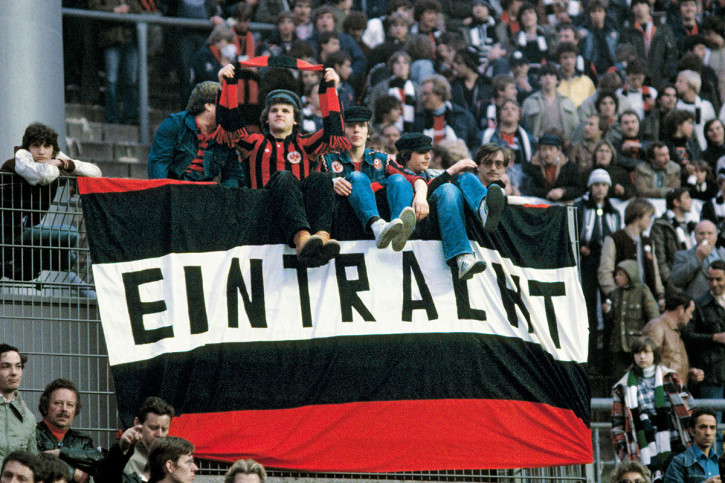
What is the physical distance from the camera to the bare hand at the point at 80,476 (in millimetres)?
7938

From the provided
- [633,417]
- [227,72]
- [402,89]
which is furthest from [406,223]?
[402,89]

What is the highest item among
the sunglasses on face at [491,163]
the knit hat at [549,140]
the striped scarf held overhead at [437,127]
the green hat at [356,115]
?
the striped scarf held overhead at [437,127]

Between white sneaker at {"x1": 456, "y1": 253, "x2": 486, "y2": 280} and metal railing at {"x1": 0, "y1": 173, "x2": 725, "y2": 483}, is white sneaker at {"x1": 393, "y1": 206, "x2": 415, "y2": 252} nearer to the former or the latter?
white sneaker at {"x1": 456, "y1": 253, "x2": 486, "y2": 280}

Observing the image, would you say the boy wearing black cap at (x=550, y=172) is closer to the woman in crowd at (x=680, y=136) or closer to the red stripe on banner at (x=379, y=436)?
the woman in crowd at (x=680, y=136)

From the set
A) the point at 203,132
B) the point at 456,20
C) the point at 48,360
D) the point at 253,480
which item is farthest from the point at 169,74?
the point at 253,480

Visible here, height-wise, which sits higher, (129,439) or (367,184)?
(367,184)

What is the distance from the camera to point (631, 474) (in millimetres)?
8867

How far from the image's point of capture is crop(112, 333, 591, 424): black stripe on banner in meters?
9.09

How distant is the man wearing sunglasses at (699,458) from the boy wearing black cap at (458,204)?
1950 mm

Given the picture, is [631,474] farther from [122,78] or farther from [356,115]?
[122,78]

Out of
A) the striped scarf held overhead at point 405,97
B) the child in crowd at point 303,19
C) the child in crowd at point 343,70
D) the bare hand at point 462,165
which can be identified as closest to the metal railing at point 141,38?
the child in crowd at point 303,19

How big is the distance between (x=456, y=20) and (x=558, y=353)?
286 inches

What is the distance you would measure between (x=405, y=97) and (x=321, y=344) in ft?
17.0

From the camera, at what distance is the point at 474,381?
934 cm
